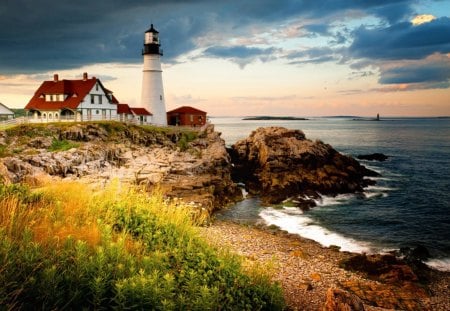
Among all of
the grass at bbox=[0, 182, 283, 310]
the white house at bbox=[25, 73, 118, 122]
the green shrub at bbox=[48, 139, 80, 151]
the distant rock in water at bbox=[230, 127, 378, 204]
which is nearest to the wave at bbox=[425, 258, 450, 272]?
the grass at bbox=[0, 182, 283, 310]

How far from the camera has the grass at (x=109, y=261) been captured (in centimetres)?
558

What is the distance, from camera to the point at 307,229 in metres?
24.3

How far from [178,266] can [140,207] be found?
8.30 ft

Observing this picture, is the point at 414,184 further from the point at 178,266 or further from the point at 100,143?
the point at 178,266

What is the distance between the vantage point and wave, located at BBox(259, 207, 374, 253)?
70.5 ft

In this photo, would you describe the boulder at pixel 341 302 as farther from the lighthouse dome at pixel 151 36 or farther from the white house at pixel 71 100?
the lighthouse dome at pixel 151 36

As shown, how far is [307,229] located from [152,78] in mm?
38502

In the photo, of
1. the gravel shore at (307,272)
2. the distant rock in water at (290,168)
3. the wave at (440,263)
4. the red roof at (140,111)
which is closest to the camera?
the gravel shore at (307,272)

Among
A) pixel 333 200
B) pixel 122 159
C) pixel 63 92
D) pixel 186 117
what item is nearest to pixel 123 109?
pixel 63 92

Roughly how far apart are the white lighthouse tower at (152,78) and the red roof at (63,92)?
6.57 metres

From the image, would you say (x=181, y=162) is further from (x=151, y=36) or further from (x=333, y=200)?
(x=151, y=36)

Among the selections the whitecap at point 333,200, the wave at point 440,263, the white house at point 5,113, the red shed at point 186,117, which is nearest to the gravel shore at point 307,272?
the wave at point 440,263

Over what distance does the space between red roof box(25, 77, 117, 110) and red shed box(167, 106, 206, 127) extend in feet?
41.1

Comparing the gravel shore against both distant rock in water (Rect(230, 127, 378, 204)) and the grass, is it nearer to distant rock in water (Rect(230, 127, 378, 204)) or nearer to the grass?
the grass
